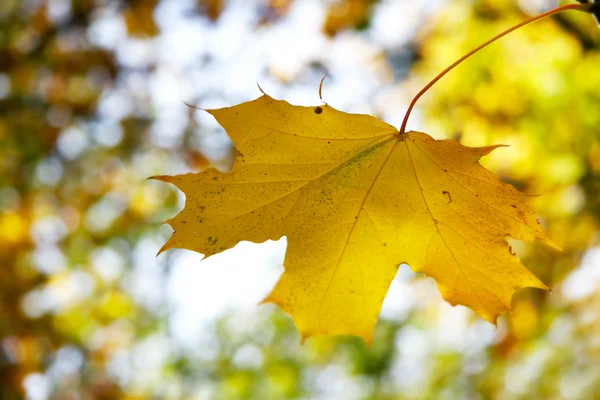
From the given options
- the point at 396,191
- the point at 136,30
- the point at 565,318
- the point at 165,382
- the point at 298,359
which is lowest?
the point at 165,382

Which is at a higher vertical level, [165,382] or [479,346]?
[479,346]

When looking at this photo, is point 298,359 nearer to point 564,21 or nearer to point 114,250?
point 114,250

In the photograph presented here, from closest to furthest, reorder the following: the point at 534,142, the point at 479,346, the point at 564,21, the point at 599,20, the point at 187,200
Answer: the point at 599,20 < the point at 187,200 < the point at 564,21 < the point at 534,142 < the point at 479,346

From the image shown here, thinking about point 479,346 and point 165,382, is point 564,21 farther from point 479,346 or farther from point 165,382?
point 165,382

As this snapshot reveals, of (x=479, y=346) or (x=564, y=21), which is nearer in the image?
(x=564, y=21)

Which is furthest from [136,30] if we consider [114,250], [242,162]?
[242,162]

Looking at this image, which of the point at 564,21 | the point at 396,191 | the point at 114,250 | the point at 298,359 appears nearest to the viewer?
the point at 396,191
